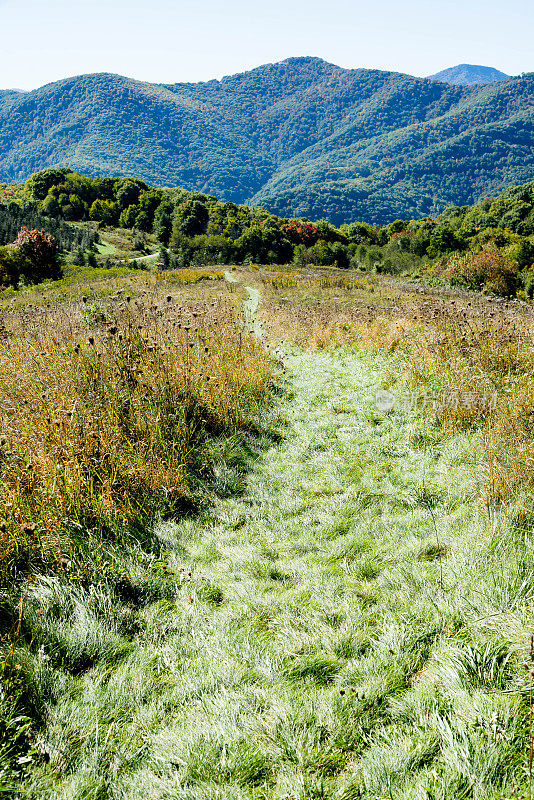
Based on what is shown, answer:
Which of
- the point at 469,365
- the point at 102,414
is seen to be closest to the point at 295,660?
the point at 102,414

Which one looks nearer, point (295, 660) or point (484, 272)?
point (295, 660)

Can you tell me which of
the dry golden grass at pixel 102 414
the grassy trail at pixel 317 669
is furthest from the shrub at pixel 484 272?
the grassy trail at pixel 317 669

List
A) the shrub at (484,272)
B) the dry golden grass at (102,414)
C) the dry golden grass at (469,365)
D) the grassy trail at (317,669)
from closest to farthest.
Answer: the grassy trail at (317,669)
the dry golden grass at (102,414)
the dry golden grass at (469,365)
the shrub at (484,272)

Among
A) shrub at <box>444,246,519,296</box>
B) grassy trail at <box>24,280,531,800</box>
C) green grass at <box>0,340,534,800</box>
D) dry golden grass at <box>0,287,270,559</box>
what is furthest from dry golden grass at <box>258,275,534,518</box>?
shrub at <box>444,246,519,296</box>

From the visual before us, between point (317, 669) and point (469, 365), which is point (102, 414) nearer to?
point (317, 669)

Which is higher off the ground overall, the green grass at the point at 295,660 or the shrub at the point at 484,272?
the shrub at the point at 484,272

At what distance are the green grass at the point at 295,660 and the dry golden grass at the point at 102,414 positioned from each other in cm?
45

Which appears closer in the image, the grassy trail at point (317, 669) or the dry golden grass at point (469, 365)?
the grassy trail at point (317, 669)

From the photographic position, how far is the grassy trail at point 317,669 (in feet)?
5.39

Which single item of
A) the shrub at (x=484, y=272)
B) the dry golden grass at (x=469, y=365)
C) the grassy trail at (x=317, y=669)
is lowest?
the grassy trail at (x=317, y=669)

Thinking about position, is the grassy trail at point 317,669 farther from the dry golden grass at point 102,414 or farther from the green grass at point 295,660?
the dry golden grass at point 102,414

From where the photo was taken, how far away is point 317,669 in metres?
2.15

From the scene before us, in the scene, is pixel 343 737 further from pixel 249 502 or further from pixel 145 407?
pixel 145 407

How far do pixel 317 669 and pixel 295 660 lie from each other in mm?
125
